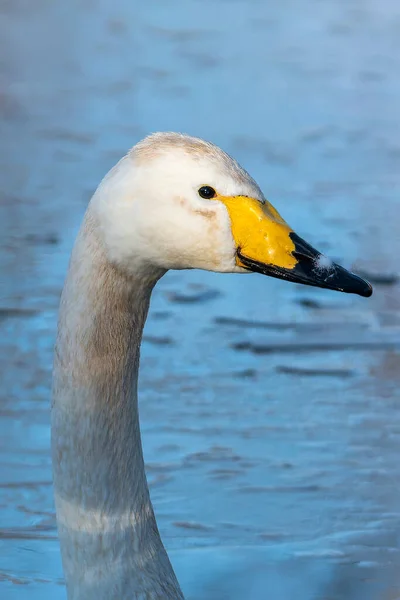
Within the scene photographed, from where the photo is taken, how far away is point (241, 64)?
477 inches

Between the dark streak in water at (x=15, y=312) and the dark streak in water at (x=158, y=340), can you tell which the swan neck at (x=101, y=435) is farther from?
the dark streak in water at (x=15, y=312)

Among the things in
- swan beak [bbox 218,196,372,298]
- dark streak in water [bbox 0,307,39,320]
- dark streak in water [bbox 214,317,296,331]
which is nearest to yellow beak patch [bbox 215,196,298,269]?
swan beak [bbox 218,196,372,298]

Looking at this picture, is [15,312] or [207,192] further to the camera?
[15,312]

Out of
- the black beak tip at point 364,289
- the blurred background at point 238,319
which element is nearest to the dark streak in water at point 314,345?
the blurred background at point 238,319

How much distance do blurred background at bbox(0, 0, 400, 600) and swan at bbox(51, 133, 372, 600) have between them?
3.27ft

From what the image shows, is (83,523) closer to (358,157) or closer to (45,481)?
(45,481)

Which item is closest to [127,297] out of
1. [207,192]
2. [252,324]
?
[207,192]

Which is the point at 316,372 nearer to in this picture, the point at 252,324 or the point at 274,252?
the point at 252,324

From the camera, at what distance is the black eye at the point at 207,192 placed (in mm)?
3279

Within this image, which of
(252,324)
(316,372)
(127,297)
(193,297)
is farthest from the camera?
(193,297)

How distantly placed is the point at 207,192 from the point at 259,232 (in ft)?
0.55

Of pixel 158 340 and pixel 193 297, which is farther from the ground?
pixel 193 297

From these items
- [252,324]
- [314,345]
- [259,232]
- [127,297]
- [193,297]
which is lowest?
[127,297]

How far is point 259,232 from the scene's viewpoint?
3357 millimetres
